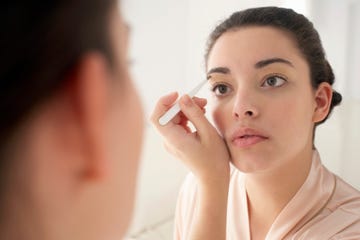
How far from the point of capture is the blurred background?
120 cm

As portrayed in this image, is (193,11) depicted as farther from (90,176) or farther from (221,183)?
(90,176)

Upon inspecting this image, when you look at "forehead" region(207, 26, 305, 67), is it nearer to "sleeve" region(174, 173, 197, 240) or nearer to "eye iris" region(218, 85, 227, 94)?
"eye iris" region(218, 85, 227, 94)

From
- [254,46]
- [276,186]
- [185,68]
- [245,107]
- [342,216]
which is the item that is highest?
[185,68]

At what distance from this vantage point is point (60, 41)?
284 mm

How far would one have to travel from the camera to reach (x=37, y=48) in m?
0.28

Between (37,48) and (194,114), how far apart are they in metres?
0.55

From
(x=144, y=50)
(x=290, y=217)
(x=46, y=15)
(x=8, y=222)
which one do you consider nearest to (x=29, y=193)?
(x=8, y=222)

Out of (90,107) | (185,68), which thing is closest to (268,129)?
(90,107)

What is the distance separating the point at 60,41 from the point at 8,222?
156mm

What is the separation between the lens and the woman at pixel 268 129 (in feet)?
2.62

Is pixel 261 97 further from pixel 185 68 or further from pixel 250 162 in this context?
pixel 185 68

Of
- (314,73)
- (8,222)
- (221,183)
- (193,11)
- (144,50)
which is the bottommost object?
(8,222)

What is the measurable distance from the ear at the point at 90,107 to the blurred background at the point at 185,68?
77cm

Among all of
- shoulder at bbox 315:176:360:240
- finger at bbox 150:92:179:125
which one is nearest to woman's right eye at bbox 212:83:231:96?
finger at bbox 150:92:179:125
